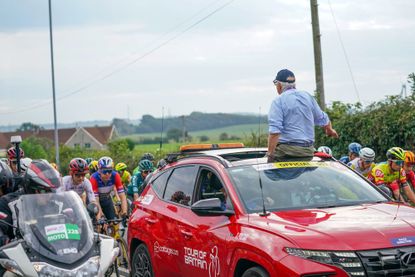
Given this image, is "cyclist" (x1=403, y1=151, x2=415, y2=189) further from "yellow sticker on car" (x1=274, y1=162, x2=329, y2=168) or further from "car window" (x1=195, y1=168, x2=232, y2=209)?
"car window" (x1=195, y1=168, x2=232, y2=209)

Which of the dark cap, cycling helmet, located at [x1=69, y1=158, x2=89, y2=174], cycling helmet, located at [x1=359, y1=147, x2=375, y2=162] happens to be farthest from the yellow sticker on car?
cycling helmet, located at [x1=359, y1=147, x2=375, y2=162]

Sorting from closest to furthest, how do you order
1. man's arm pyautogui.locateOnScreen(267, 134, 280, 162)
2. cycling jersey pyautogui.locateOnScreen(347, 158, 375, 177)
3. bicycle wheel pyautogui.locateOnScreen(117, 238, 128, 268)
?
man's arm pyautogui.locateOnScreen(267, 134, 280, 162), bicycle wheel pyautogui.locateOnScreen(117, 238, 128, 268), cycling jersey pyautogui.locateOnScreen(347, 158, 375, 177)

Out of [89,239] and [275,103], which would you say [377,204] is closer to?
[275,103]

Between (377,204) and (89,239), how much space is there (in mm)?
2849

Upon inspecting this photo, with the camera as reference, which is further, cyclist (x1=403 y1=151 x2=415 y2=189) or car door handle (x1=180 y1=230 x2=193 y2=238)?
cyclist (x1=403 y1=151 x2=415 y2=189)

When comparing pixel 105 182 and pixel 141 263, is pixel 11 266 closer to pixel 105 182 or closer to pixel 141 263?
pixel 141 263

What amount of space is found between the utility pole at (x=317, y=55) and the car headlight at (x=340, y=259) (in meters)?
15.9

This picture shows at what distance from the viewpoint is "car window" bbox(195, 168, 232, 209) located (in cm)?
821

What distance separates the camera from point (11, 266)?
696 cm

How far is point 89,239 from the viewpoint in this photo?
7.46m

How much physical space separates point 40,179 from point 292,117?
9.88 feet

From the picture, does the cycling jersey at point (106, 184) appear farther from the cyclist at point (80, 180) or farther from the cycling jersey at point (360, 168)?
the cycling jersey at point (360, 168)

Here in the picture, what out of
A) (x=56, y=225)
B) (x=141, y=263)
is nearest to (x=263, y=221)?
(x=56, y=225)

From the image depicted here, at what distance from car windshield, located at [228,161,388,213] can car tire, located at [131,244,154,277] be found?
2.05m
